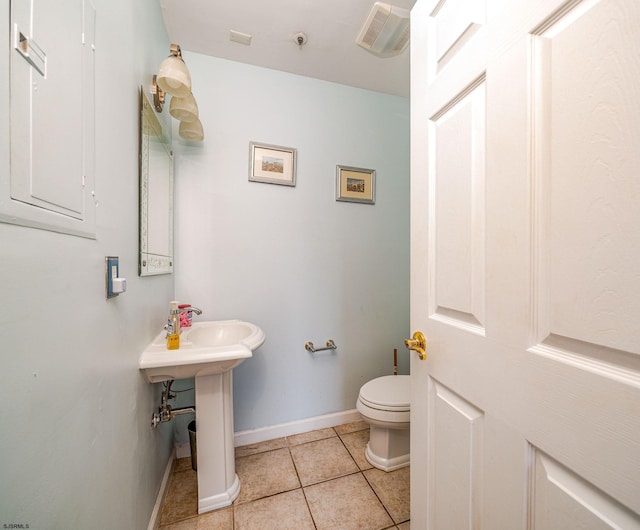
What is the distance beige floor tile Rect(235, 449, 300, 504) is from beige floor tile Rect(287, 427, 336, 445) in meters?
0.10

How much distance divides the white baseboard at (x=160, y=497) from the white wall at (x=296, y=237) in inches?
6.1

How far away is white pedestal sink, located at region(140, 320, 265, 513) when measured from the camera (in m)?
1.06

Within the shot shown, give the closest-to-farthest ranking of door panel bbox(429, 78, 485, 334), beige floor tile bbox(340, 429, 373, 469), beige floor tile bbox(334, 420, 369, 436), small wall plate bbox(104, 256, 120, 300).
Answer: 1. door panel bbox(429, 78, 485, 334)
2. small wall plate bbox(104, 256, 120, 300)
3. beige floor tile bbox(340, 429, 373, 469)
4. beige floor tile bbox(334, 420, 369, 436)

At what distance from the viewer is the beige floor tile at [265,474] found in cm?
130

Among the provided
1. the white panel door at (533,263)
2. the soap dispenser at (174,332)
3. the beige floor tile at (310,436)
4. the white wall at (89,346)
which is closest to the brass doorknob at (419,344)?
the white panel door at (533,263)

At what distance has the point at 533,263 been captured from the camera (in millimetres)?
479

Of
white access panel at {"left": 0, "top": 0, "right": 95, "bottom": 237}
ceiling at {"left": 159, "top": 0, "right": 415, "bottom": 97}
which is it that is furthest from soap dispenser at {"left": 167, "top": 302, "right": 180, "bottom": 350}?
ceiling at {"left": 159, "top": 0, "right": 415, "bottom": 97}

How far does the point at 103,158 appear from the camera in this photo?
0.73m

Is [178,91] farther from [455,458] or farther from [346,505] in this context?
[346,505]

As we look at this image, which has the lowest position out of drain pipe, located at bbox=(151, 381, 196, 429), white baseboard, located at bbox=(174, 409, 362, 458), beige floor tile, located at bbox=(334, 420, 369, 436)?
beige floor tile, located at bbox=(334, 420, 369, 436)

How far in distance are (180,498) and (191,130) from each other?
6.39ft

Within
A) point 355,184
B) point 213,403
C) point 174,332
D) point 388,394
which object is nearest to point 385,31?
point 355,184

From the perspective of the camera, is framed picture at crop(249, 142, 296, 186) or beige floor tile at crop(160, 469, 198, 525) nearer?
beige floor tile at crop(160, 469, 198, 525)

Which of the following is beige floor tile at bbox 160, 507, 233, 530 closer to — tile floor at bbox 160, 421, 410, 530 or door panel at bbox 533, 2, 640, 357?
tile floor at bbox 160, 421, 410, 530
